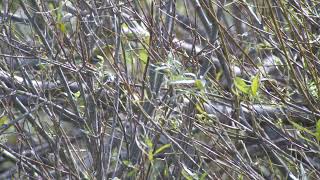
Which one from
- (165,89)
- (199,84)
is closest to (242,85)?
(199,84)

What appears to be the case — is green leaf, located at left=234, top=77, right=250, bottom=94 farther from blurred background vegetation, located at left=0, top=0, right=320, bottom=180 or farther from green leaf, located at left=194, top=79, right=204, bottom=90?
green leaf, located at left=194, top=79, right=204, bottom=90

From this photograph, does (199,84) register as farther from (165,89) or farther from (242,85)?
(165,89)

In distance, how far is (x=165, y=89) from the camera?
11.3 ft

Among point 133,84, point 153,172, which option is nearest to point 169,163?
point 153,172

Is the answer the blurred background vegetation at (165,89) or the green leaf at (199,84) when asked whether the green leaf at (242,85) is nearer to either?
the blurred background vegetation at (165,89)

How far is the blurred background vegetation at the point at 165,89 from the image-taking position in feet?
9.95

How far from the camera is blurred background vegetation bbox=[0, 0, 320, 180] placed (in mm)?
3031

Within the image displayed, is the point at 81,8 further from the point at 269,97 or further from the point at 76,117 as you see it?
the point at 269,97

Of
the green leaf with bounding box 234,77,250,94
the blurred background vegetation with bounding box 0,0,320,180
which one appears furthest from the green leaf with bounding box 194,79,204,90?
the green leaf with bounding box 234,77,250,94

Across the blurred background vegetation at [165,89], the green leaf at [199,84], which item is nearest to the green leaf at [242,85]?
the blurred background vegetation at [165,89]

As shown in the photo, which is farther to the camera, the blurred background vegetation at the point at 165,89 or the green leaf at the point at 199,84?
the blurred background vegetation at the point at 165,89

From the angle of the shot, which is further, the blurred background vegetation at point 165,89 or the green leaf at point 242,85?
the blurred background vegetation at point 165,89

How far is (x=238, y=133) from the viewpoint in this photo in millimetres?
3373

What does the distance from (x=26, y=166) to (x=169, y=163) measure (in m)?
0.91
